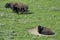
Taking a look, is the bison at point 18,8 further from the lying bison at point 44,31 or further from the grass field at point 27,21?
the lying bison at point 44,31

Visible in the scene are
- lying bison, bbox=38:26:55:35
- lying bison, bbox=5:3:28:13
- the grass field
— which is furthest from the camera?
lying bison, bbox=5:3:28:13

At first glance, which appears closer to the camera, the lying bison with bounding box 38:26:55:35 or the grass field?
the grass field

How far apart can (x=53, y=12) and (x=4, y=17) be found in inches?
144

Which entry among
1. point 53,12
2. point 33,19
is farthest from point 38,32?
point 53,12

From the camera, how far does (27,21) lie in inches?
563

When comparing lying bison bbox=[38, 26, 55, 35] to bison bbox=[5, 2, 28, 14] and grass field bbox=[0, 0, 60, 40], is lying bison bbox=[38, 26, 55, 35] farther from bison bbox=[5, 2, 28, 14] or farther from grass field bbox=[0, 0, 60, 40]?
bison bbox=[5, 2, 28, 14]

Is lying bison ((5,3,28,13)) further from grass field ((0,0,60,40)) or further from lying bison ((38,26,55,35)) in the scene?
lying bison ((38,26,55,35))

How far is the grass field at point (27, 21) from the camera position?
37.7ft

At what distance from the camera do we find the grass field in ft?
37.7

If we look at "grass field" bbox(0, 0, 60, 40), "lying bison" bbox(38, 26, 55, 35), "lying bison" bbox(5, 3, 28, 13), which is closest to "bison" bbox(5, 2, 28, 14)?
"lying bison" bbox(5, 3, 28, 13)

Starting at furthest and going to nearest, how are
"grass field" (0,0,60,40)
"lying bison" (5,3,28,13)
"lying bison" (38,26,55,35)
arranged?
"lying bison" (5,3,28,13) → "lying bison" (38,26,55,35) → "grass field" (0,0,60,40)

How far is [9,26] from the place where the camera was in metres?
12.9

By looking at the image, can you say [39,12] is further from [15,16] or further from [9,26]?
[9,26]

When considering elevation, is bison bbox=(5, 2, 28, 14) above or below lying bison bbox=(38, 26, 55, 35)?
below
